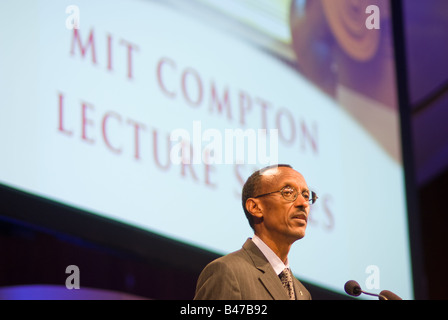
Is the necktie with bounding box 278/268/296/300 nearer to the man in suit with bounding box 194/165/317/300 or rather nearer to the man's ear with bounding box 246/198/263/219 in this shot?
the man in suit with bounding box 194/165/317/300

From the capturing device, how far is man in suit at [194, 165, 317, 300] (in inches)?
80.6

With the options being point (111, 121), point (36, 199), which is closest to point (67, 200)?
point (36, 199)

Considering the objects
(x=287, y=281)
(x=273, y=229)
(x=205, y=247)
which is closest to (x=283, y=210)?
(x=273, y=229)

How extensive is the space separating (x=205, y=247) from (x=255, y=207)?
101 cm

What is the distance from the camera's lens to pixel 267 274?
6.84 feet

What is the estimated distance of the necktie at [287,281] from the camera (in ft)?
7.00

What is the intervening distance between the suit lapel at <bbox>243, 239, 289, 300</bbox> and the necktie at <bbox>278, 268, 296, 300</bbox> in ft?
0.17

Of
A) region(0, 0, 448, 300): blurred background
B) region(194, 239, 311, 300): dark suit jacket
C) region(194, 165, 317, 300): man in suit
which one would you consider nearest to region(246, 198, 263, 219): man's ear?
region(194, 165, 317, 300): man in suit

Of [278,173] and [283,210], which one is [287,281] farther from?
[278,173]

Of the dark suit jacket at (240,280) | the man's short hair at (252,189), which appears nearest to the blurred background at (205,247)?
the man's short hair at (252,189)

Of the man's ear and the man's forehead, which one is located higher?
the man's forehead

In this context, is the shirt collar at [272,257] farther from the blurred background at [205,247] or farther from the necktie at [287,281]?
the blurred background at [205,247]

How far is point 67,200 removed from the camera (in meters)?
2.82

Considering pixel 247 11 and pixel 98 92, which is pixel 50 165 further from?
pixel 247 11
